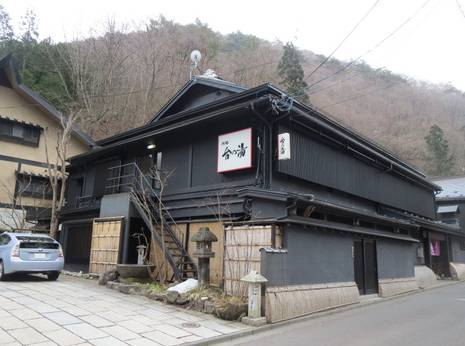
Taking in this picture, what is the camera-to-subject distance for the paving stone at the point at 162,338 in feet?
23.6

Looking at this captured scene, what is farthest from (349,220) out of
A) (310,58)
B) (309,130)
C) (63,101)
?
(310,58)

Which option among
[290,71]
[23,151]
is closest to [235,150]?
[23,151]

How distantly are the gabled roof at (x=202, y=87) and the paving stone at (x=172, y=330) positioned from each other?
29.8 ft

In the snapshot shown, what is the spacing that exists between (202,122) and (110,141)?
294 inches

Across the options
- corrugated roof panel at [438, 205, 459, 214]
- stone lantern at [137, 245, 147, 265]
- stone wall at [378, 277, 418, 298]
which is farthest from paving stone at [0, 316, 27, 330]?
corrugated roof panel at [438, 205, 459, 214]

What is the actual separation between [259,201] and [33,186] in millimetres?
17631

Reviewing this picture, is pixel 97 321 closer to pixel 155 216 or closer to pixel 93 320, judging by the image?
pixel 93 320

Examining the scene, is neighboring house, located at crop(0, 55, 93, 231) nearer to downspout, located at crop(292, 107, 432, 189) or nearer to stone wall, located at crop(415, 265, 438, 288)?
downspout, located at crop(292, 107, 432, 189)

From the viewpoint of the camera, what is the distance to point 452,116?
68.0 m

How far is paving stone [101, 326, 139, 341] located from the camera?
7.34 meters

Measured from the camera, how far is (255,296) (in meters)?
9.23

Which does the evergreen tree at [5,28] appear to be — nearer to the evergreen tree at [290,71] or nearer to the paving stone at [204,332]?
the evergreen tree at [290,71]

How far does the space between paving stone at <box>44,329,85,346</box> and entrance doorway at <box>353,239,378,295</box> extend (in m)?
9.95

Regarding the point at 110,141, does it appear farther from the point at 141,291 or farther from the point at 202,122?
the point at 141,291
